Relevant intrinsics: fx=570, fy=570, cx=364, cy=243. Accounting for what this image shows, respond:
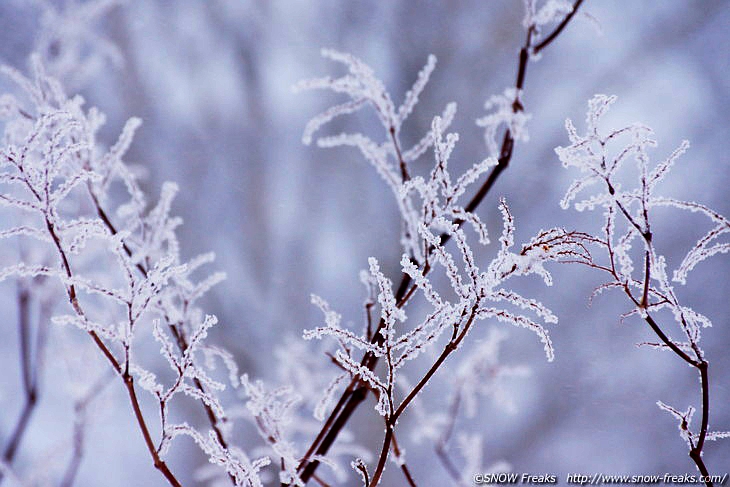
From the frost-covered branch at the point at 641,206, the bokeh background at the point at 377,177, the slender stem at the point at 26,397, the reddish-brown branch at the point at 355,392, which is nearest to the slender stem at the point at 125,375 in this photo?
the reddish-brown branch at the point at 355,392

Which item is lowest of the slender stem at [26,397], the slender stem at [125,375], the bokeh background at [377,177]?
the slender stem at [125,375]

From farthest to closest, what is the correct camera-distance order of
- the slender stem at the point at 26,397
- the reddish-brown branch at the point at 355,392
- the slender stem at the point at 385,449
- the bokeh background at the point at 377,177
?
the bokeh background at the point at 377,177, the slender stem at the point at 26,397, the reddish-brown branch at the point at 355,392, the slender stem at the point at 385,449

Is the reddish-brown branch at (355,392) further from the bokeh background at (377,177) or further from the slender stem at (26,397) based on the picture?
the bokeh background at (377,177)

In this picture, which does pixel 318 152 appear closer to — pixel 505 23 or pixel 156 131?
pixel 156 131

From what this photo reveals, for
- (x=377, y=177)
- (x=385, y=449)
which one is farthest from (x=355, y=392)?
(x=377, y=177)

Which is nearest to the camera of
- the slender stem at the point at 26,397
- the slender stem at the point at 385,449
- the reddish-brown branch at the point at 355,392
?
the slender stem at the point at 385,449

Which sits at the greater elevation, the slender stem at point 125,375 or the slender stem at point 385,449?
the slender stem at point 125,375

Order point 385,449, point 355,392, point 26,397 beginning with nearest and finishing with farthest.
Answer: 1. point 385,449
2. point 355,392
3. point 26,397

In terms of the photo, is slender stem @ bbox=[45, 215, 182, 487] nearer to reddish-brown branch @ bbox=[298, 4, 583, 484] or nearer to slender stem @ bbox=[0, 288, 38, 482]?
reddish-brown branch @ bbox=[298, 4, 583, 484]

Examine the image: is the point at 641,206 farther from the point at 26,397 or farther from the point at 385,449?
the point at 26,397
